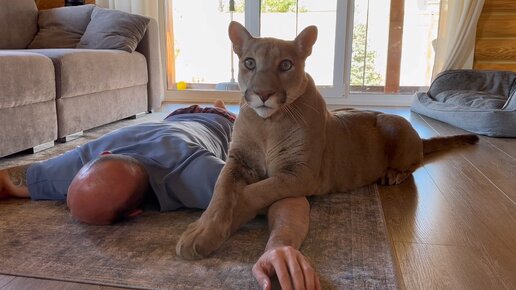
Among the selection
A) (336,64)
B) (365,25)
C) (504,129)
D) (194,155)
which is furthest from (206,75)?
(194,155)

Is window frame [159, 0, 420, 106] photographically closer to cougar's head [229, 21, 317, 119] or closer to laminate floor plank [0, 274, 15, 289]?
cougar's head [229, 21, 317, 119]

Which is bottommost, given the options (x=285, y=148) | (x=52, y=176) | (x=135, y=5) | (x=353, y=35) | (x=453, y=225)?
(x=453, y=225)

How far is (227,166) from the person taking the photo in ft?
4.01

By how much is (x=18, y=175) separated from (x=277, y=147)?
2.67ft

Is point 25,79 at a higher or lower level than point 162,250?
higher

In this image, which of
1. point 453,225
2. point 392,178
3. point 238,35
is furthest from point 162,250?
point 392,178

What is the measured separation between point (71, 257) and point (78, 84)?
1622 mm

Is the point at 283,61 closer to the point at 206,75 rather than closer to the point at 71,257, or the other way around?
the point at 71,257

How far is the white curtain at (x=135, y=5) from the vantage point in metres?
3.85

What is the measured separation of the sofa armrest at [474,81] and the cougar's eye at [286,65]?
2.60 m

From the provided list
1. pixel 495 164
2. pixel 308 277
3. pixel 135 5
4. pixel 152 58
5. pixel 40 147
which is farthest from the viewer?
pixel 135 5

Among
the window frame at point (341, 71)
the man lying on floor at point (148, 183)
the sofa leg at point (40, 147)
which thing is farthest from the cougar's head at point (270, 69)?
the window frame at point (341, 71)

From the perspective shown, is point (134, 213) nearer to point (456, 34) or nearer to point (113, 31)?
point (113, 31)

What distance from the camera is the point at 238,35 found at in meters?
1.28
